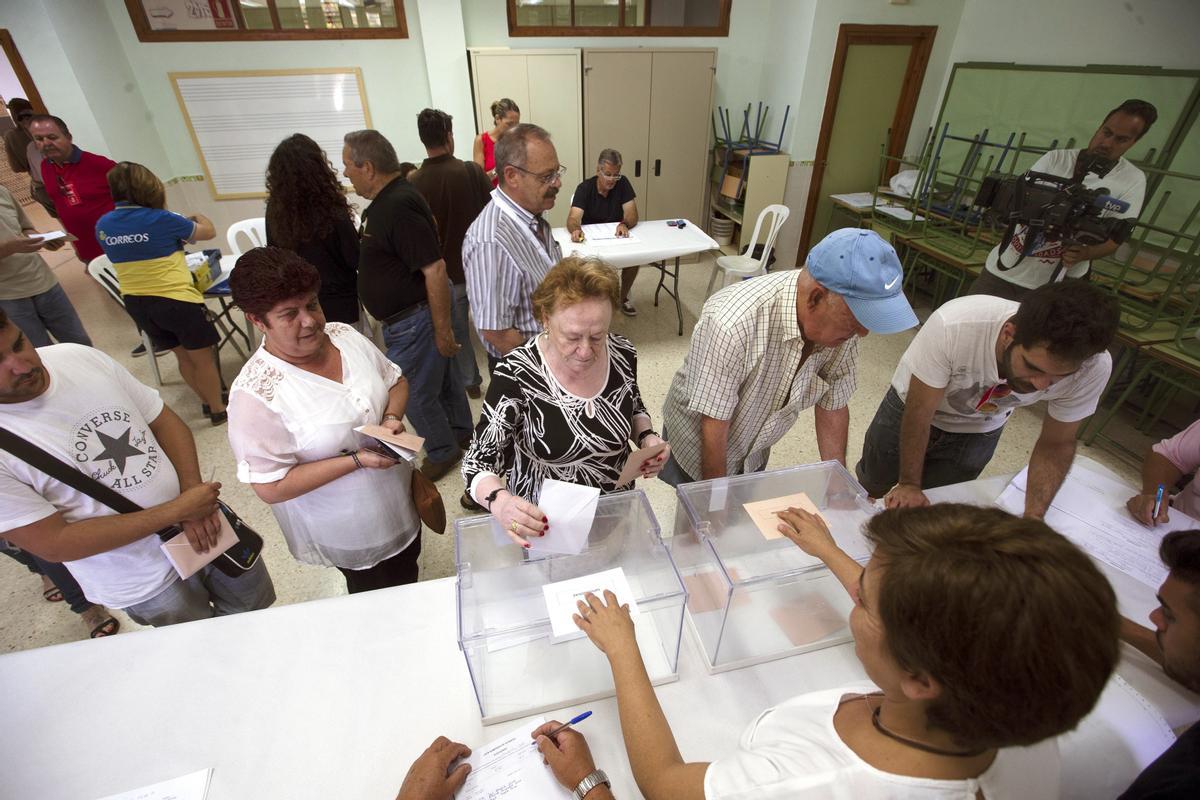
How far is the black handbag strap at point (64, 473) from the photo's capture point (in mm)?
1100

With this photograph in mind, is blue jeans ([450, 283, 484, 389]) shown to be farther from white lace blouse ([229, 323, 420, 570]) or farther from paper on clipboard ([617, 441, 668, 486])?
paper on clipboard ([617, 441, 668, 486])

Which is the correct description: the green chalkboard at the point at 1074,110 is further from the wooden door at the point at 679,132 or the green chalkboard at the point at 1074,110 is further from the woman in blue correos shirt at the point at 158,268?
the woman in blue correos shirt at the point at 158,268

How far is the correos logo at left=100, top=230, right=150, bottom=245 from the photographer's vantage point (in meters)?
2.60

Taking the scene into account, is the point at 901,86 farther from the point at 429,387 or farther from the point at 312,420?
the point at 312,420

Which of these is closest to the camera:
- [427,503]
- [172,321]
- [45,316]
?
[427,503]

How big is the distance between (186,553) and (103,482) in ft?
0.87

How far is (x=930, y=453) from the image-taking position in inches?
78.9

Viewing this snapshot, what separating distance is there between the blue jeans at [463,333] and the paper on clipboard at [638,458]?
2.14 metres

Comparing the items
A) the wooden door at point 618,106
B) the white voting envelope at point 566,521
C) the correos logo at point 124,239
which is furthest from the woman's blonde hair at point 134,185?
the wooden door at point 618,106

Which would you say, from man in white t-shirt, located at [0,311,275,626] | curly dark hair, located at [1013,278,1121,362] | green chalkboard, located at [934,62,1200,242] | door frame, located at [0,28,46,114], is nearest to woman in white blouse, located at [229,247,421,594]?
man in white t-shirt, located at [0,311,275,626]

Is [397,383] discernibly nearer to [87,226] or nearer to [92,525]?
[92,525]

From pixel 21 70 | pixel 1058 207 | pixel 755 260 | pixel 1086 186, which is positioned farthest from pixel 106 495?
pixel 21 70

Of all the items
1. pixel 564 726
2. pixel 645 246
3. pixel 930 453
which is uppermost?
pixel 564 726

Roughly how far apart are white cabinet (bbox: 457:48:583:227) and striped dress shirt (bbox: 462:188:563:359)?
11.9 ft
